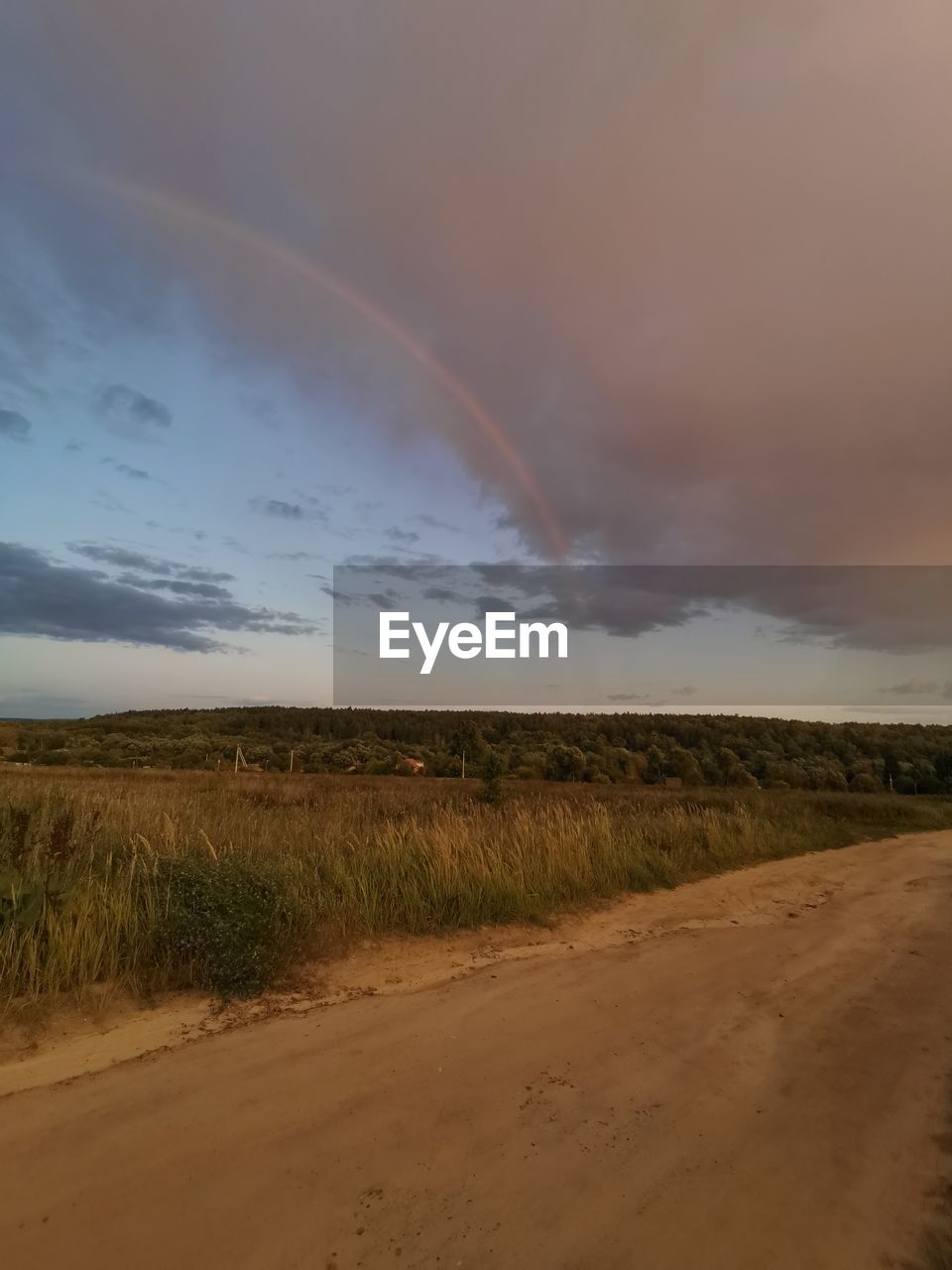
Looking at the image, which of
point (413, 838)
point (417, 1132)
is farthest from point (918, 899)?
point (417, 1132)

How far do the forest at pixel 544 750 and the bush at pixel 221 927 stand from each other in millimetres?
14322

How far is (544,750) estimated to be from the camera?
61.4 m

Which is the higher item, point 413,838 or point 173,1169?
point 413,838

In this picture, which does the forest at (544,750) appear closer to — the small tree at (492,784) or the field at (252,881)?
the small tree at (492,784)

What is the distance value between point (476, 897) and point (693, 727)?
8806 centimetres

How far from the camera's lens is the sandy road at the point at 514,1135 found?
311cm

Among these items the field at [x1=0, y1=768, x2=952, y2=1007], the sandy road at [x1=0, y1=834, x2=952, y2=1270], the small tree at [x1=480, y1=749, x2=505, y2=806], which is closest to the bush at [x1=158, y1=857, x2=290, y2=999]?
the field at [x1=0, y1=768, x2=952, y2=1007]

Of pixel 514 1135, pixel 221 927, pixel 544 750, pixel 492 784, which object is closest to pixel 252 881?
pixel 221 927

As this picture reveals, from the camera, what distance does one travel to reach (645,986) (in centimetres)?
621

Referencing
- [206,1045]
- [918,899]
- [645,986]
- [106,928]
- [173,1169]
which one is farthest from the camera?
[918,899]

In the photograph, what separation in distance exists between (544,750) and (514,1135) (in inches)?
2295

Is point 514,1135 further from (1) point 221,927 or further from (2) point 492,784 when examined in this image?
(2) point 492,784

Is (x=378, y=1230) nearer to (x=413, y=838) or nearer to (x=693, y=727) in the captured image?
(x=413, y=838)

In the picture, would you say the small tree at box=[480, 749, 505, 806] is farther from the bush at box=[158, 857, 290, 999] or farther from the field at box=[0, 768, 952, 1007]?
the bush at box=[158, 857, 290, 999]
